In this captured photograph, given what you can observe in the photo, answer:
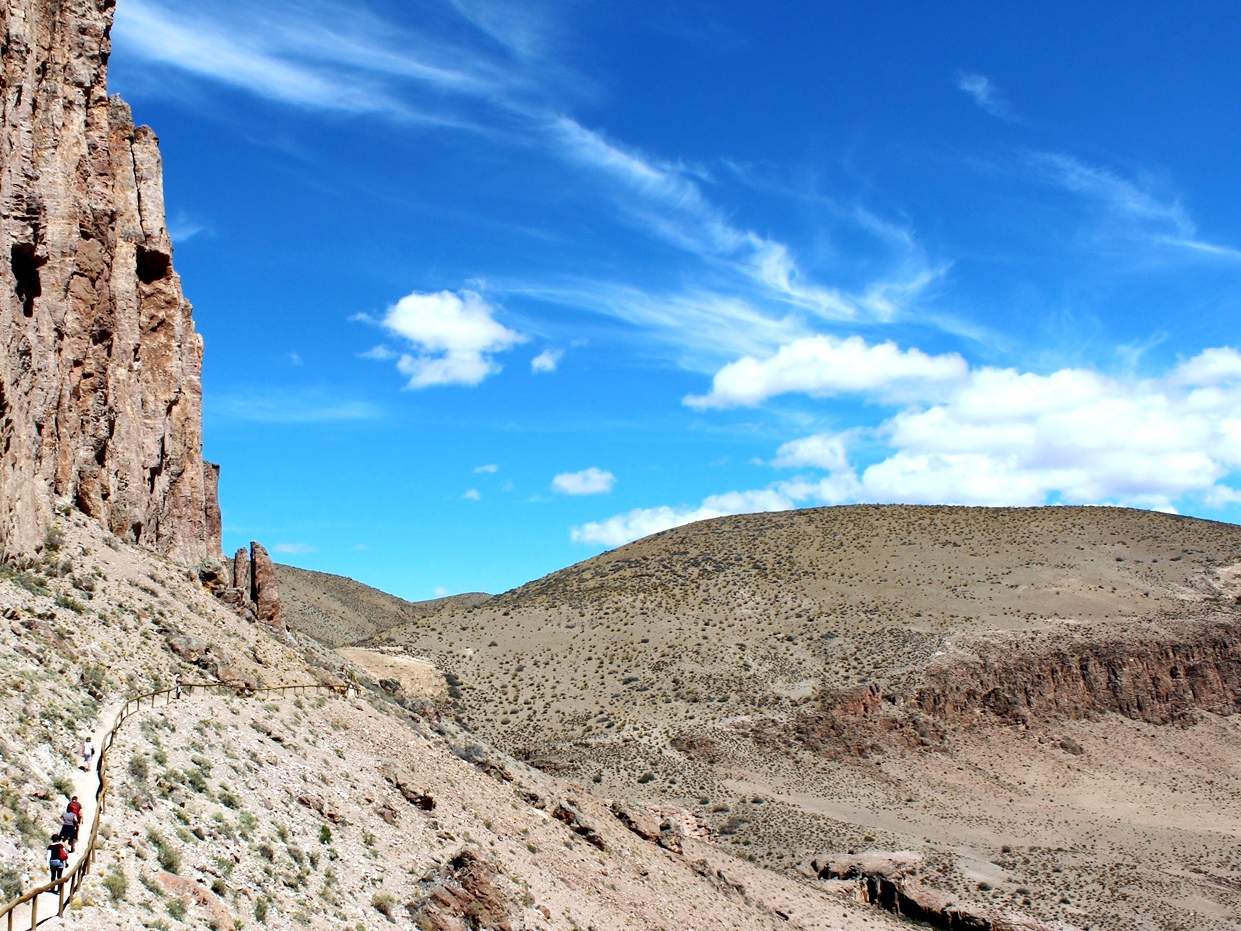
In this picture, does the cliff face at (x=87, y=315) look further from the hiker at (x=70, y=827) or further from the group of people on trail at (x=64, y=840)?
the hiker at (x=70, y=827)

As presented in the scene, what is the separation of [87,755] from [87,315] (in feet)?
51.5

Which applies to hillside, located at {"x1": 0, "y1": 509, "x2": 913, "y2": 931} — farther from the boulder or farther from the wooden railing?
the wooden railing

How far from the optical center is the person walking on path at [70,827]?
11602 millimetres

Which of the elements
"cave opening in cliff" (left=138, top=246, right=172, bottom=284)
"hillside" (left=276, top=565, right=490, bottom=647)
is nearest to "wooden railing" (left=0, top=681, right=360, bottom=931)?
"cave opening in cliff" (left=138, top=246, right=172, bottom=284)

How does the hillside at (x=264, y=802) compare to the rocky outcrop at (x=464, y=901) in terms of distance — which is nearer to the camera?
the hillside at (x=264, y=802)

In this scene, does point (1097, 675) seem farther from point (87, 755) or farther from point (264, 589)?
point (87, 755)

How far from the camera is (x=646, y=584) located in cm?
7544

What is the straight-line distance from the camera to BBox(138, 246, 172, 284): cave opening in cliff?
3058 cm

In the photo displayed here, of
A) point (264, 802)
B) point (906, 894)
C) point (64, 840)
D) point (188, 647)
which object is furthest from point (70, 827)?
point (906, 894)

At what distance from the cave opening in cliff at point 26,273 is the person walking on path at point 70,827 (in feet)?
43.8

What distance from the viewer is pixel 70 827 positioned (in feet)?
38.2

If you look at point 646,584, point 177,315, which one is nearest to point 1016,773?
point 646,584

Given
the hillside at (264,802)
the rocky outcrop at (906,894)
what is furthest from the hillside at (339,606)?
the hillside at (264,802)

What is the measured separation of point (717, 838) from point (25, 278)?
104 ft
